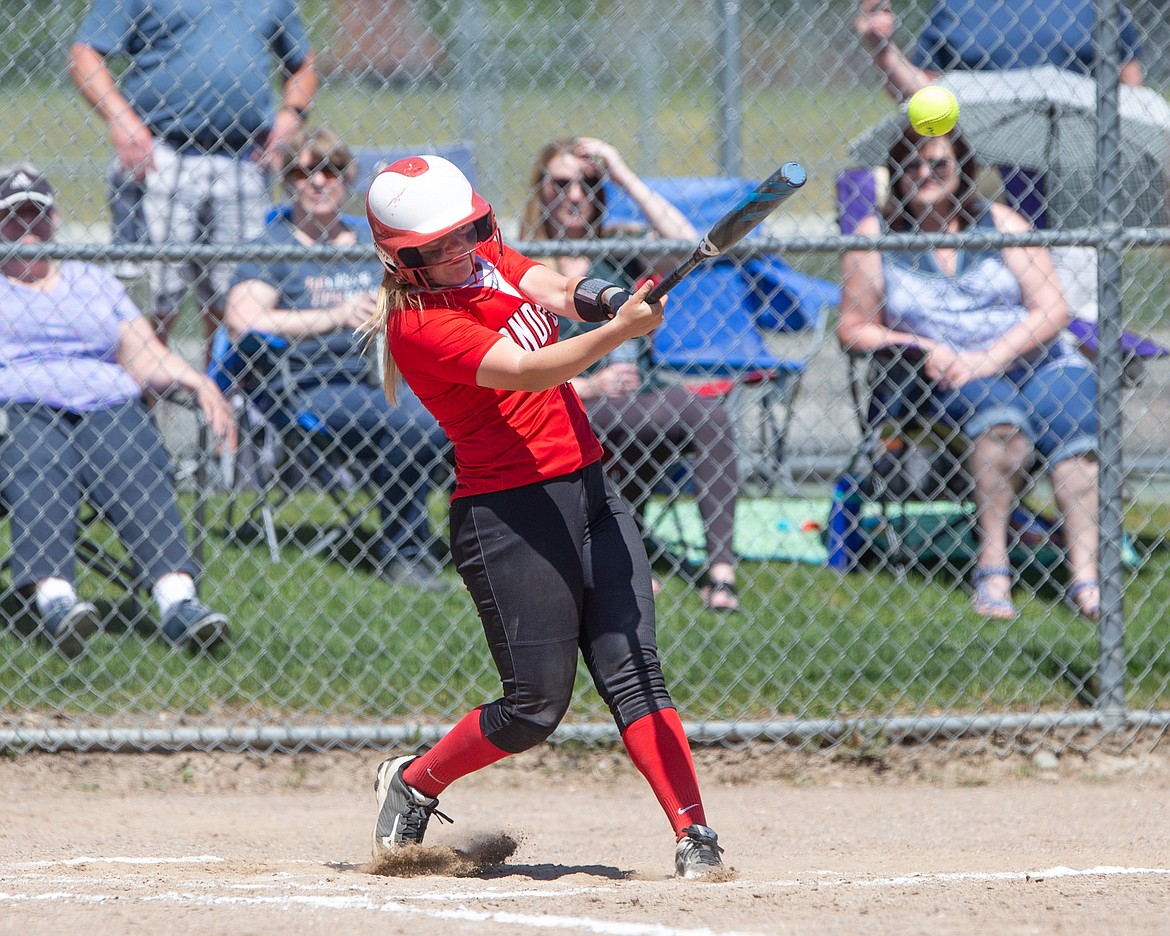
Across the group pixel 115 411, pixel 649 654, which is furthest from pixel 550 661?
pixel 115 411

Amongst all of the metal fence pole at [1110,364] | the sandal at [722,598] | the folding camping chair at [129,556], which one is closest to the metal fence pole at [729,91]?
the metal fence pole at [1110,364]

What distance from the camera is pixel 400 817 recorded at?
3.35 metres

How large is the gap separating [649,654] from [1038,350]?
2.62 metres

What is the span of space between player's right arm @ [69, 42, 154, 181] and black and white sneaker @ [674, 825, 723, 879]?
3687 millimetres

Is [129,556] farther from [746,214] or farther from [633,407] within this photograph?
[746,214]

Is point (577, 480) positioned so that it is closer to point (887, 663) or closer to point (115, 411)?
point (887, 663)

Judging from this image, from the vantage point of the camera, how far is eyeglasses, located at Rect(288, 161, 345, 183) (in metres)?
5.32

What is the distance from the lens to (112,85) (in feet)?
17.8

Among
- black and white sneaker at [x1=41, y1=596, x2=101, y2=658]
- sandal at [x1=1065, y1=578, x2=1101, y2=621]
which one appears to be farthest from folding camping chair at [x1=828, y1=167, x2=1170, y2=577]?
black and white sneaker at [x1=41, y1=596, x2=101, y2=658]

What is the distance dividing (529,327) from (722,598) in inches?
84.9

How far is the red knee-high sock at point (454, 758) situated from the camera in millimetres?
3236

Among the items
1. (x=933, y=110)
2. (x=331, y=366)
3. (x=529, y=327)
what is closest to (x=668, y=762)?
(x=529, y=327)

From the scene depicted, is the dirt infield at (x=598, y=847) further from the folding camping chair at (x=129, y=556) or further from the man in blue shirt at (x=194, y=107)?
the man in blue shirt at (x=194, y=107)

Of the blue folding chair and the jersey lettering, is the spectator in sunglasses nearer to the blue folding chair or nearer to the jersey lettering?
the blue folding chair
